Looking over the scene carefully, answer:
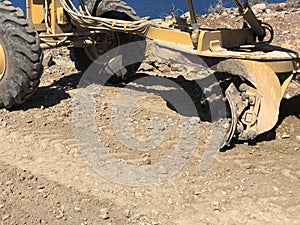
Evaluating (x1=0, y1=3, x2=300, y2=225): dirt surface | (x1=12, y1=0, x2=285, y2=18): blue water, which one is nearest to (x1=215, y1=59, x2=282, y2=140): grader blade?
(x1=0, y1=3, x2=300, y2=225): dirt surface

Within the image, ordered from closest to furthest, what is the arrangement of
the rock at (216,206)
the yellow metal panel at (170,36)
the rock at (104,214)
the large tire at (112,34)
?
the rock at (104,214) < the rock at (216,206) < the yellow metal panel at (170,36) < the large tire at (112,34)

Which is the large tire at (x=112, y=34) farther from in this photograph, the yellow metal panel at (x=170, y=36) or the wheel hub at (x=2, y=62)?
the wheel hub at (x=2, y=62)

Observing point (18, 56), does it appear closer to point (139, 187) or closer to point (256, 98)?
point (139, 187)

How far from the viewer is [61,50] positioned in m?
8.66

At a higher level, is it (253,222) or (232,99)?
(232,99)

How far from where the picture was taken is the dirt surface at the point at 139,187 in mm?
3723

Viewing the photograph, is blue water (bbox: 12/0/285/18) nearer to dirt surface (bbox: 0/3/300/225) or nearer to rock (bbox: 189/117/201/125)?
dirt surface (bbox: 0/3/300/225)

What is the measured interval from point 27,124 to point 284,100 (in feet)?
8.67

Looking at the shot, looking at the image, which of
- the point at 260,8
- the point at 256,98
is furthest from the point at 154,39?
the point at 260,8

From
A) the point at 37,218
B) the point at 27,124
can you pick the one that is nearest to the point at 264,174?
the point at 37,218

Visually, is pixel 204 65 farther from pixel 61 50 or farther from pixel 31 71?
pixel 61 50

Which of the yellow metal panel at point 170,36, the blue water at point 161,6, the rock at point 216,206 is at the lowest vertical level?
the blue water at point 161,6

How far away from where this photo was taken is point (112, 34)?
6.61m

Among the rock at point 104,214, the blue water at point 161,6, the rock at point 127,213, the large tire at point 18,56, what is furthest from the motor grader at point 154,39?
the blue water at point 161,6
